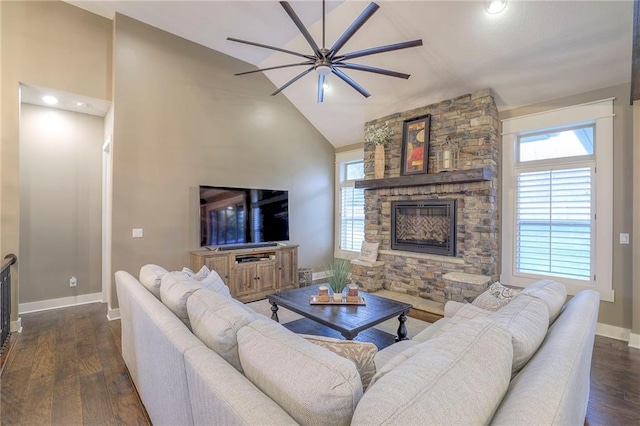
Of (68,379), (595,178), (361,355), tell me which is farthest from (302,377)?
(595,178)

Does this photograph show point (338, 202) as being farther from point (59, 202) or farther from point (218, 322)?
point (218, 322)

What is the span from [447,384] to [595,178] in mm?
4124

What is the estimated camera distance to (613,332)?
133 inches

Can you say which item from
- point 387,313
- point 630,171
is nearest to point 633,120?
point 630,171

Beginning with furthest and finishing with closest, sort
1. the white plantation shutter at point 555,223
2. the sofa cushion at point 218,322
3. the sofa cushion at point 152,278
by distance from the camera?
the white plantation shutter at point 555,223
the sofa cushion at point 152,278
the sofa cushion at point 218,322

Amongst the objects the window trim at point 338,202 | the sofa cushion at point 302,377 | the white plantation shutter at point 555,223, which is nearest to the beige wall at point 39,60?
the sofa cushion at point 302,377

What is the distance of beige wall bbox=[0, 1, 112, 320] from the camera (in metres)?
3.33

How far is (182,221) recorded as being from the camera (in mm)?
4465

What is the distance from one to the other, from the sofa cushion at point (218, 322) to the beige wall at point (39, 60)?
10.8ft

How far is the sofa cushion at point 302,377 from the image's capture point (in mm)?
848

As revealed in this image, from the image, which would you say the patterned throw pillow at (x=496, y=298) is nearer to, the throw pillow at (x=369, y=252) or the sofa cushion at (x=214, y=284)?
the sofa cushion at (x=214, y=284)

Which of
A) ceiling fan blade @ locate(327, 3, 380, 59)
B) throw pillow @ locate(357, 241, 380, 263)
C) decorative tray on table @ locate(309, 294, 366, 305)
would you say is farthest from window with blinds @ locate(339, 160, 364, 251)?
ceiling fan blade @ locate(327, 3, 380, 59)

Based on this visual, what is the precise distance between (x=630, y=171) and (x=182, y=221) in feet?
18.9

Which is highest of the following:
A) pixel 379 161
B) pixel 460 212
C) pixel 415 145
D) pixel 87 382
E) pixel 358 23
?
pixel 358 23
